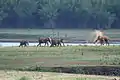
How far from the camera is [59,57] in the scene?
3100 centimetres

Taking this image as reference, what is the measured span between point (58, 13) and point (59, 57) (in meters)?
54.2

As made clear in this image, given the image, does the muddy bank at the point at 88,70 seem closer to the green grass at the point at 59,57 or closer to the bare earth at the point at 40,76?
the green grass at the point at 59,57

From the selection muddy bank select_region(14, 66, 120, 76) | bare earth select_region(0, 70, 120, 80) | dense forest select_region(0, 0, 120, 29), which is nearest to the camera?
bare earth select_region(0, 70, 120, 80)

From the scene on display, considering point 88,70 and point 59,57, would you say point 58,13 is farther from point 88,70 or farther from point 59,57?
point 88,70

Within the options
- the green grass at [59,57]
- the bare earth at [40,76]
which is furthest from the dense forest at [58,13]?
the bare earth at [40,76]

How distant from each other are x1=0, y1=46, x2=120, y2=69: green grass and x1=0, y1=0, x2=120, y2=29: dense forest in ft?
145

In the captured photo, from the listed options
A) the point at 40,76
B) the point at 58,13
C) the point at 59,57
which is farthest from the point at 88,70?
the point at 58,13

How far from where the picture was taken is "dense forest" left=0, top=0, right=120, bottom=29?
80562mm

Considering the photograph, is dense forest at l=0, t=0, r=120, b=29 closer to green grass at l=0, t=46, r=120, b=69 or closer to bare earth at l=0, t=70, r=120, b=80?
green grass at l=0, t=46, r=120, b=69

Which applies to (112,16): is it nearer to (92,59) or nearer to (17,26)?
(17,26)

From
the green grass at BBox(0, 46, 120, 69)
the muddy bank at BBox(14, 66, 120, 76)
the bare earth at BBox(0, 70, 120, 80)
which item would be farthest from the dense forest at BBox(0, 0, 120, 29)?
the bare earth at BBox(0, 70, 120, 80)

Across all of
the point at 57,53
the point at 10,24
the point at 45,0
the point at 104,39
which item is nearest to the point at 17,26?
the point at 10,24

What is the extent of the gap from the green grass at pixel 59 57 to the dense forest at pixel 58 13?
1746 inches

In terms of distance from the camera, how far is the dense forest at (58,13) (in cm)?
8056
